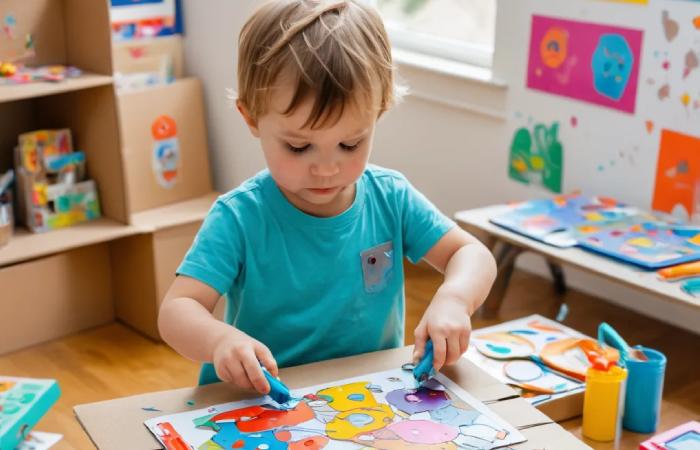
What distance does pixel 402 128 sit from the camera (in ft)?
8.69

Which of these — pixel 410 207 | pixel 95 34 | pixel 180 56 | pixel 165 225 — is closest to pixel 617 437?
pixel 410 207

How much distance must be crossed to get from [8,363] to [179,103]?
37.7 inches

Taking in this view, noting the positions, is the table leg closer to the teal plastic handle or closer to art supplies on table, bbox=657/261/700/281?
art supplies on table, bbox=657/261/700/281

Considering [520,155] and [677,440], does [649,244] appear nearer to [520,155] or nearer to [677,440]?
[520,155]

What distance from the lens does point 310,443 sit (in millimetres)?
885

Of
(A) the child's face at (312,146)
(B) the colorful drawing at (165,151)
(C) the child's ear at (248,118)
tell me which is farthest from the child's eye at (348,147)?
(B) the colorful drawing at (165,151)

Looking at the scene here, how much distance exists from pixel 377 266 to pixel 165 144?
169 cm

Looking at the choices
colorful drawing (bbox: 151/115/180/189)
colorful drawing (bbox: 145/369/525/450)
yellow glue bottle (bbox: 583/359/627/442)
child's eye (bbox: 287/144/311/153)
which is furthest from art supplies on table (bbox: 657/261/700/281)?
colorful drawing (bbox: 151/115/180/189)

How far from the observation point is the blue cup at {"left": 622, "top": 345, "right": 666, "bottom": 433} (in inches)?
47.6

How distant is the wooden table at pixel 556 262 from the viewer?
162cm

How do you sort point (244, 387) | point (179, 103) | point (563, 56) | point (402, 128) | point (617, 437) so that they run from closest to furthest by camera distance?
1. point (244, 387)
2. point (617, 437)
3. point (563, 56)
4. point (402, 128)
5. point (179, 103)

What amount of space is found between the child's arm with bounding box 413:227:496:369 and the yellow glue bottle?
0.59 ft

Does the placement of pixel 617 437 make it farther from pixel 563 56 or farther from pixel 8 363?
pixel 8 363

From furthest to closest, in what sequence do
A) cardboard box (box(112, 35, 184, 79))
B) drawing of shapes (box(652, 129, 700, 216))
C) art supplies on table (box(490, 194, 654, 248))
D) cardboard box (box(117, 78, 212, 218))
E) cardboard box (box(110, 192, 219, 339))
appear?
cardboard box (box(112, 35, 184, 79)) → cardboard box (box(117, 78, 212, 218)) → cardboard box (box(110, 192, 219, 339)) → drawing of shapes (box(652, 129, 700, 216)) → art supplies on table (box(490, 194, 654, 248))
